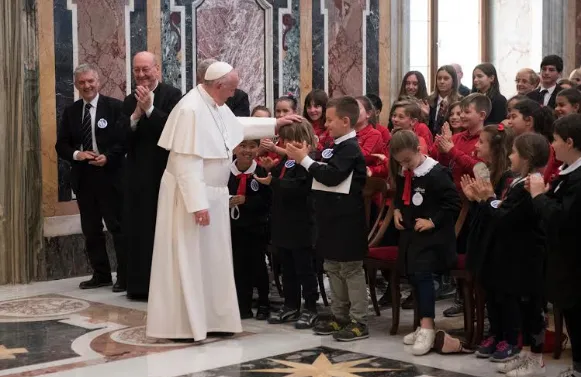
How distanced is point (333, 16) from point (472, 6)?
275 cm

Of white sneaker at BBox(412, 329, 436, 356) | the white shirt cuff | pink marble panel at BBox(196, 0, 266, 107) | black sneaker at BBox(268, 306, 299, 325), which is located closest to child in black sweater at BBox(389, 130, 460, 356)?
white sneaker at BBox(412, 329, 436, 356)

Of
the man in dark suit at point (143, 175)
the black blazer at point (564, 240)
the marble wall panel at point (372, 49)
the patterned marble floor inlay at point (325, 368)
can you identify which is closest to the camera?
the black blazer at point (564, 240)

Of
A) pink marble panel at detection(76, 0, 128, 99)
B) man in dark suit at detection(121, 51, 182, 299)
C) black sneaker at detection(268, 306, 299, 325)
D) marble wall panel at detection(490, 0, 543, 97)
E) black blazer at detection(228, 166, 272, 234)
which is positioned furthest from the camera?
marble wall panel at detection(490, 0, 543, 97)

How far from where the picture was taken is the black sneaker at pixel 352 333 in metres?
6.79

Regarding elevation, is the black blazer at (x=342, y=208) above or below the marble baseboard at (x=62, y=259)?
above

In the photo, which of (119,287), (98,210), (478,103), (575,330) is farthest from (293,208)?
(98,210)

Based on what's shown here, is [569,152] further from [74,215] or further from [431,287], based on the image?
[74,215]

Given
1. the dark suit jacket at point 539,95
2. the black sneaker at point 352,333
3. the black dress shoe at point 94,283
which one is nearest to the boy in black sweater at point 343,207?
the black sneaker at point 352,333

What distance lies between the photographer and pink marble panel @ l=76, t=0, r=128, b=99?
9.34 meters

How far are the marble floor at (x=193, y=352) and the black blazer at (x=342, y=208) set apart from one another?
1.91 feet

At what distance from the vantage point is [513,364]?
595 centimetres

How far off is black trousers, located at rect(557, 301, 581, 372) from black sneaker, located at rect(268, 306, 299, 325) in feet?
7.64

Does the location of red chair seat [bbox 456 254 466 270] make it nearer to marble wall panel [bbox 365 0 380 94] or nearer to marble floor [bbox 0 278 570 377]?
marble floor [bbox 0 278 570 377]

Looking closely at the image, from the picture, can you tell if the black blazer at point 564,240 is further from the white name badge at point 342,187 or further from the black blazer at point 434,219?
the white name badge at point 342,187
